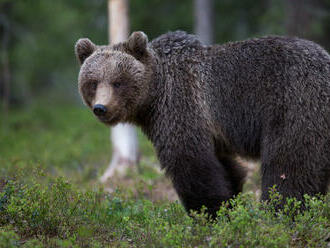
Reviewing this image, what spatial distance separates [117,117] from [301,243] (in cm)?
288

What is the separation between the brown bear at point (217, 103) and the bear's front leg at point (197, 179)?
0.5 inches

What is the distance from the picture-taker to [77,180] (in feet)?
31.2

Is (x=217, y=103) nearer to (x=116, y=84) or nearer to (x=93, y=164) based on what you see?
(x=116, y=84)

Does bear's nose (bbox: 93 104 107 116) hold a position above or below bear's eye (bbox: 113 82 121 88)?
below

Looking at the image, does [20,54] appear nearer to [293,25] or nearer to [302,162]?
[293,25]

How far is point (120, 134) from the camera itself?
11.0 metres

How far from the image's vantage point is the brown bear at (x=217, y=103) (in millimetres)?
5434

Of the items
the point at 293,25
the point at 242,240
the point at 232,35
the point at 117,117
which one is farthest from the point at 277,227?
the point at 232,35

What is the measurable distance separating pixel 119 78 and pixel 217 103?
1.39m

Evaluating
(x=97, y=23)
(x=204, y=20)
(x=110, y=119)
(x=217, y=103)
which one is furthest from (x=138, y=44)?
(x=97, y=23)

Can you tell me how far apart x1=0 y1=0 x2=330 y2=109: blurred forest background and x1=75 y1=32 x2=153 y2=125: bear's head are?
6.32m

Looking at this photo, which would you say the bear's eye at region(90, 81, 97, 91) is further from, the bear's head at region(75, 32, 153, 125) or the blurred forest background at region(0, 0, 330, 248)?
the blurred forest background at region(0, 0, 330, 248)

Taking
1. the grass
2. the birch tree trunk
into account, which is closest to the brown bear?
the grass

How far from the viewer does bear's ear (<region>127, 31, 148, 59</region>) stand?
20.5ft
